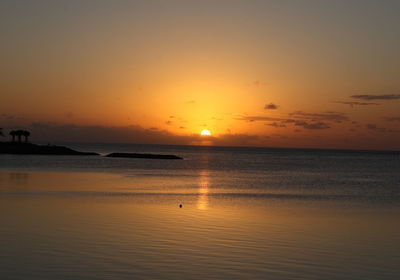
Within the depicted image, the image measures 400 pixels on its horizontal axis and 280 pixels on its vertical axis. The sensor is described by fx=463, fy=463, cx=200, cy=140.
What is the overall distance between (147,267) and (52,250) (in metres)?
4.41

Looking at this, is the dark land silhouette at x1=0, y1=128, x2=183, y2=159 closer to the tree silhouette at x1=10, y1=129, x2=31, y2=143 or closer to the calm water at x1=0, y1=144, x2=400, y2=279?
the tree silhouette at x1=10, y1=129, x2=31, y2=143

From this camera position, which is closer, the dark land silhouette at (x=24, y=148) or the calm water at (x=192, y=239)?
the calm water at (x=192, y=239)

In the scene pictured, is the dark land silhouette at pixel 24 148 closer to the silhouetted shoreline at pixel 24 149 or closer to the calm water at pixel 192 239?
the silhouetted shoreline at pixel 24 149

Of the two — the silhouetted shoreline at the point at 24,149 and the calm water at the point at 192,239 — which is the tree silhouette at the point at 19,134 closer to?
the silhouetted shoreline at the point at 24,149

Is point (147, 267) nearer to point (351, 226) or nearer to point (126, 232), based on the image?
point (126, 232)

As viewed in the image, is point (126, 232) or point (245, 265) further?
point (126, 232)

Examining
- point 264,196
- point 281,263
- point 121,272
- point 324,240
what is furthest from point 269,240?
point 264,196

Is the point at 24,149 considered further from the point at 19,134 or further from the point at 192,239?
the point at 192,239

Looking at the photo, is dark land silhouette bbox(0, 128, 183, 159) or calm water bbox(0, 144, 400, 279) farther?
dark land silhouette bbox(0, 128, 183, 159)

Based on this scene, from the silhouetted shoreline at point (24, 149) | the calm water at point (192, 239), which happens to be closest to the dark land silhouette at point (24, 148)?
the silhouetted shoreline at point (24, 149)

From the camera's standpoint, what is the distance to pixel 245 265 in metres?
16.5

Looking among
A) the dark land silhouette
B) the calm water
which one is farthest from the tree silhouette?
the calm water

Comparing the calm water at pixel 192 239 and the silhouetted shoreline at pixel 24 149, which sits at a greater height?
the silhouetted shoreline at pixel 24 149

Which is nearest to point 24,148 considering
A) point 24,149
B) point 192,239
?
point 24,149
